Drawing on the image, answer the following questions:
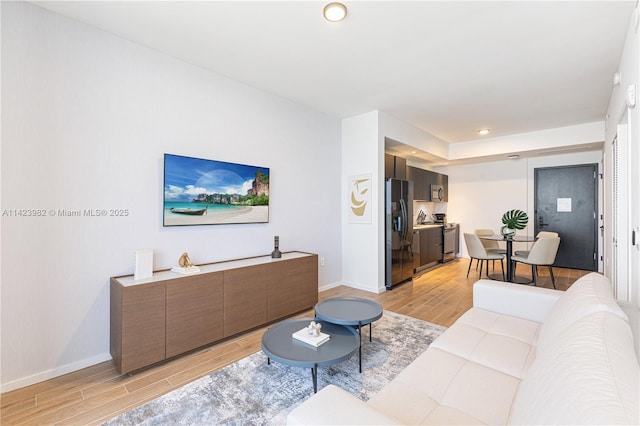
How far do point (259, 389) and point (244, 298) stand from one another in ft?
3.29

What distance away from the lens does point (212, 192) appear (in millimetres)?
3025

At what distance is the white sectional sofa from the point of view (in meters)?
0.72

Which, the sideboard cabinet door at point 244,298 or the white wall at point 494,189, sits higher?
the white wall at point 494,189

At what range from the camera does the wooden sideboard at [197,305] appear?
217 centimetres

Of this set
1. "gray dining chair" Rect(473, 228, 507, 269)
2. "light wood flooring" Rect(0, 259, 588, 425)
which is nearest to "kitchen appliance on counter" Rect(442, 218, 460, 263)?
"gray dining chair" Rect(473, 228, 507, 269)

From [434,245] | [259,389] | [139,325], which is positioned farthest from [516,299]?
[434,245]

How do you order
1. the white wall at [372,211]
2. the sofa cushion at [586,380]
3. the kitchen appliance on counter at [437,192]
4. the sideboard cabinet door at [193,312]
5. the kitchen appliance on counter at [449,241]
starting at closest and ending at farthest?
the sofa cushion at [586,380] → the sideboard cabinet door at [193,312] → the white wall at [372,211] → the kitchen appliance on counter at [449,241] → the kitchen appliance on counter at [437,192]

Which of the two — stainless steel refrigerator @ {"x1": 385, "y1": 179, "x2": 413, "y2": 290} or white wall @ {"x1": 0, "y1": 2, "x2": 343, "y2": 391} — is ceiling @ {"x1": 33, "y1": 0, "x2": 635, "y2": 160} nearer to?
white wall @ {"x1": 0, "y1": 2, "x2": 343, "y2": 391}

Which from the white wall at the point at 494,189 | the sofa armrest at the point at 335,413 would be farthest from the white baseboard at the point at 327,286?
the white wall at the point at 494,189

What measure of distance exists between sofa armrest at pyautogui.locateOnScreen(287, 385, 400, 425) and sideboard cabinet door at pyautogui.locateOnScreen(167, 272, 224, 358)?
1819mm

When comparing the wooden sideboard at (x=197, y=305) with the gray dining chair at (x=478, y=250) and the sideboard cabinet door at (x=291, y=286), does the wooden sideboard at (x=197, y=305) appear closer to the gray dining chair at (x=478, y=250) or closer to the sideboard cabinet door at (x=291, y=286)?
the sideboard cabinet door at (x=291, y=286)

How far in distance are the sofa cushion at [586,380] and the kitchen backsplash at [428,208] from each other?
18.8ft

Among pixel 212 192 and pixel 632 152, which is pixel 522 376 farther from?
pixel 212 192

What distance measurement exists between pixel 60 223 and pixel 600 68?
5277mm
